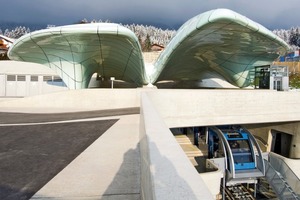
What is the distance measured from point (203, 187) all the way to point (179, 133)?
23064 mm

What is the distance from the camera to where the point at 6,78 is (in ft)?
97.2

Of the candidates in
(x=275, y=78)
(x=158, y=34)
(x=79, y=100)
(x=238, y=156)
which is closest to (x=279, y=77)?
(x=275, y=78)

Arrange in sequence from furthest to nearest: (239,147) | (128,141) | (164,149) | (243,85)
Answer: (243,85)
(239,147)
(128,141)
(164,149)

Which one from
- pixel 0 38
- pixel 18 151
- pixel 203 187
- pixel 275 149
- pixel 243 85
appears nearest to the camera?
pixel 203 187

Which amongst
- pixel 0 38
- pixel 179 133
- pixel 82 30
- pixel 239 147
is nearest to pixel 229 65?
pixel 179 133

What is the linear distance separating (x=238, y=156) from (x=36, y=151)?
12.9 meters

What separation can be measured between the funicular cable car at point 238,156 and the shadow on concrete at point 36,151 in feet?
27.0

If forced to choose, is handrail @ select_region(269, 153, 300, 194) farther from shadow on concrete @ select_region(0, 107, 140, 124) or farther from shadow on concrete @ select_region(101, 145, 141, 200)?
shadow on concrete @ select_region(101, 145, 141, 200)

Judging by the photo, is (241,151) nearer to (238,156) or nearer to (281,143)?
(238,156)

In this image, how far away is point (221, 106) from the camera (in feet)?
46.0

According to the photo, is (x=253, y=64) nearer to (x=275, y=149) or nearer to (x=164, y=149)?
(x=275, y=149)

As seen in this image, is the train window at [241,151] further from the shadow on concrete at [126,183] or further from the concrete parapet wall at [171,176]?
the concrete parapet wall at [171,176]

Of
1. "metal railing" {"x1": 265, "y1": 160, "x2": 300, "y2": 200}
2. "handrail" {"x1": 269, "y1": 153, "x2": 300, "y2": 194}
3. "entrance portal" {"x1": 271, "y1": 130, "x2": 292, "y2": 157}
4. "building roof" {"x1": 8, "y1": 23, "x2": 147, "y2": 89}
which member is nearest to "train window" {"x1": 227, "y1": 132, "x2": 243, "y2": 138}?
"metal railing" {"x1": 265, "y1": 160, "x2": 300, "y2": 200}

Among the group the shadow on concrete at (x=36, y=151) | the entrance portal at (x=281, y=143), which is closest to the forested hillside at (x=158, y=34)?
the entrance portal at (x=281, y=143)
